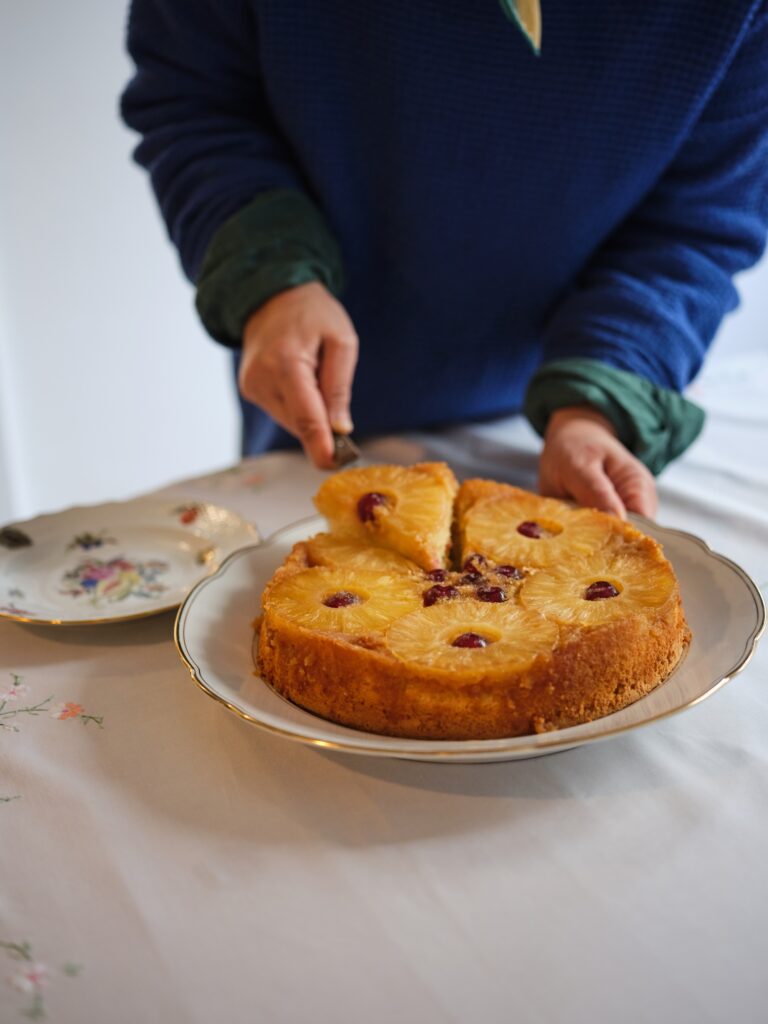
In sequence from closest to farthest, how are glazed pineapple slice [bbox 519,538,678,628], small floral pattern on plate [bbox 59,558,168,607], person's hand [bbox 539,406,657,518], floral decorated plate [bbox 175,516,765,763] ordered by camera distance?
floral decorated plate [bbox 175,516,765,763], glazed pineapple slice [bbox 519,538,678,628], small floral pattern on plate [bbox 59,558,168,607], person's hand [bbox 539,406,657,518]

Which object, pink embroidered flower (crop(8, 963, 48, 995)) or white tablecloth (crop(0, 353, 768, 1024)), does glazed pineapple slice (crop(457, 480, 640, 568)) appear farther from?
pink embroidered flower (crop(8, 963, 48, 995))

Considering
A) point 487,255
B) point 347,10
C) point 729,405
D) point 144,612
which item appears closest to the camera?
point 144,612

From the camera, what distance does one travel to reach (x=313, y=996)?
612 millimetres

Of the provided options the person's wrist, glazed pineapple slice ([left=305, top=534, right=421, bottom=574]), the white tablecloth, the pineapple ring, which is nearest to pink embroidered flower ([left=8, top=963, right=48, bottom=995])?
the white tablecloth

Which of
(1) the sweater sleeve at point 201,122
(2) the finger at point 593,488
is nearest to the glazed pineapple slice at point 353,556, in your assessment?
(2) the finger at point 593,488

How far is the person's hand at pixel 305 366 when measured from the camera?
1.29 metres

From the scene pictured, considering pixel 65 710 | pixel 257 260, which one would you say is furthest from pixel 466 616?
pixel 257 260

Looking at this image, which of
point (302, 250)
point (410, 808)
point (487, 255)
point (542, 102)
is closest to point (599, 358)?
point (487, 255)

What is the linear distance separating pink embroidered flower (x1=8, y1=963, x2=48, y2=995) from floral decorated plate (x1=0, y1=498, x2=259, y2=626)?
1.50ft

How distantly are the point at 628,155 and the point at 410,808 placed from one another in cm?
122

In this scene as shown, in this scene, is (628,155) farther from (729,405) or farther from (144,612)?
(144,612)

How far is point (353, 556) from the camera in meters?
1.03

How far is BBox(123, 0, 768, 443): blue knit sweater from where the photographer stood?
1408 millimetres

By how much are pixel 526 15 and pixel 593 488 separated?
2.22 feet
